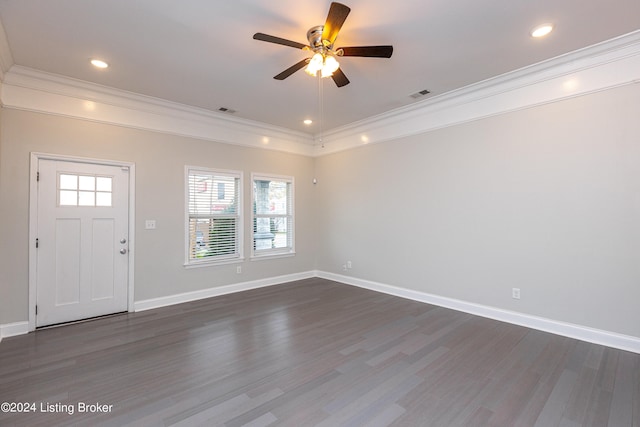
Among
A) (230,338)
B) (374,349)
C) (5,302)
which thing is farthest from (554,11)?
(5,302)

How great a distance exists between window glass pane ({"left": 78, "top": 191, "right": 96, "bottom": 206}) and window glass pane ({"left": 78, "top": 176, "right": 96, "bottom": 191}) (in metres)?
0.05

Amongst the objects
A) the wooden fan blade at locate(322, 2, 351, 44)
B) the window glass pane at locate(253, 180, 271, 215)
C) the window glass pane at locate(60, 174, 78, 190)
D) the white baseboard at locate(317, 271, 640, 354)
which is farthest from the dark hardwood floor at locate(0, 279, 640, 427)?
the wooden fan blade at locate(322, 2, 351, 44)

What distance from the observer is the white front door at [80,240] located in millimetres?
3510

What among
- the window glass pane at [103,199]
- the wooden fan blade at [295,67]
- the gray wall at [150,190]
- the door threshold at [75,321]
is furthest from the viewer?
the window glass pane at [103,199]

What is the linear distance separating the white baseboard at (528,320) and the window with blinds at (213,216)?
267cm

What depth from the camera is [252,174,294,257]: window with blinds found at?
548 cm

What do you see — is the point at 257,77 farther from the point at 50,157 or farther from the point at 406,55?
the point at 50,157

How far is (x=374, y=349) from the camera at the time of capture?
290cm

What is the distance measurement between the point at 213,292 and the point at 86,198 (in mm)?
2229

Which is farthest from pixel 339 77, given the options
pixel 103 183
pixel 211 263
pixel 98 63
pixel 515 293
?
pixel 211 263

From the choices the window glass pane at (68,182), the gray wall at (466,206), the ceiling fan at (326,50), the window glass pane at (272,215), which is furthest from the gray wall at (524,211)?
the window glass pane at (68,182)

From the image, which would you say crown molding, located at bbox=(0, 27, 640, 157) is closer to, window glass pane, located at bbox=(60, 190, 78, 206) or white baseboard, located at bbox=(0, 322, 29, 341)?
window glass pane, located at bbox=(60, 190, 78, 206)

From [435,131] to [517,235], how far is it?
1838 mm

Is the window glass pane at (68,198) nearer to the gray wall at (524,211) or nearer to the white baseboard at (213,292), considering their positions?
the white baseboard at (213,292)
